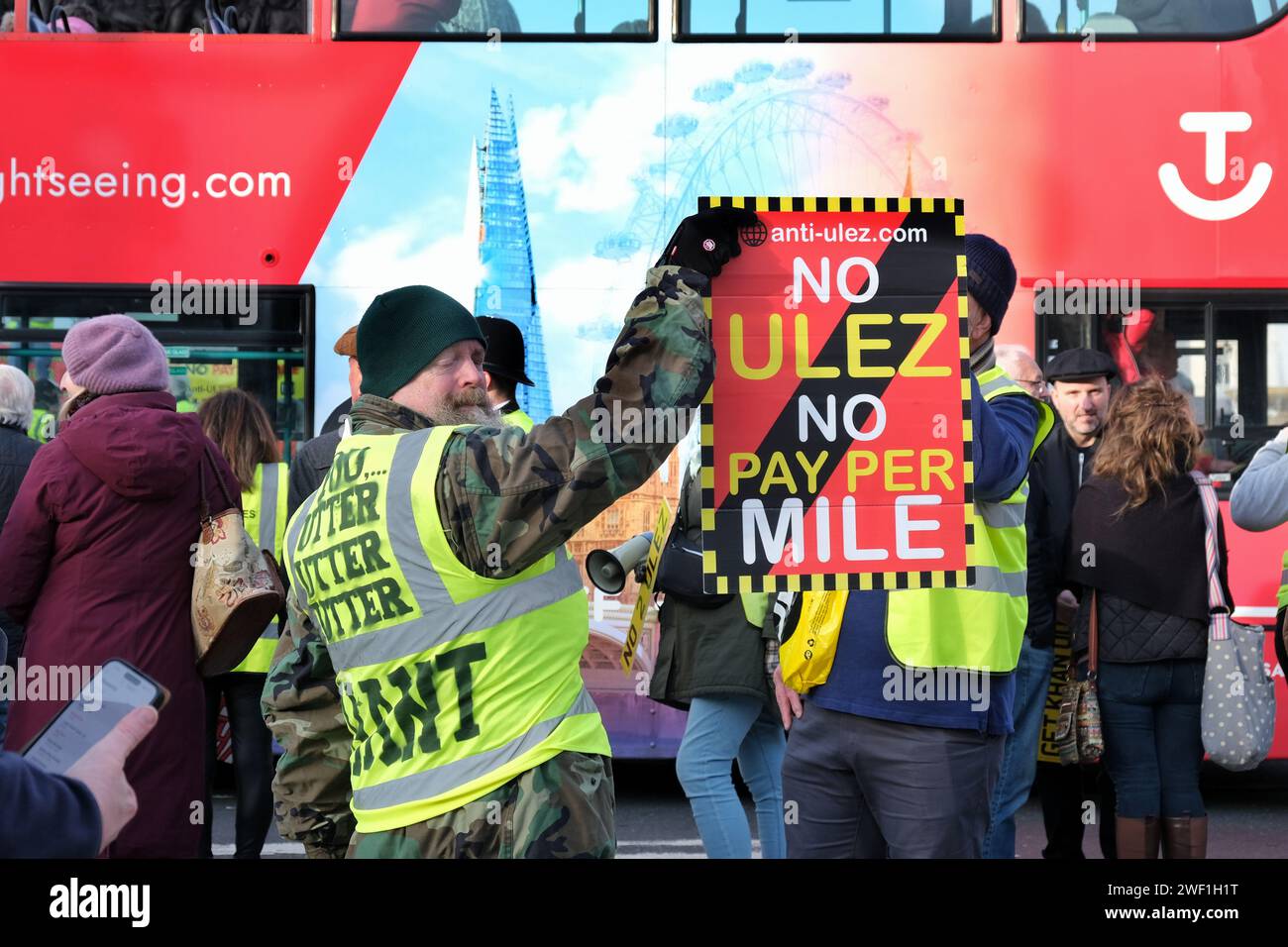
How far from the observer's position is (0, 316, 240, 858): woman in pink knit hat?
417 cm

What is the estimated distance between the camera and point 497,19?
749 cm

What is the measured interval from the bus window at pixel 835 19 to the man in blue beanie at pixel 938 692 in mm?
4095

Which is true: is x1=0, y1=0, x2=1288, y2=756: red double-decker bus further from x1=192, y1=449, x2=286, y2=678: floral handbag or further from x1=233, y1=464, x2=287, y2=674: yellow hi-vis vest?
x1=192, y1=449, x2=286, y2=678: floral handbag

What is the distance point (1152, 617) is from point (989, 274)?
1.97 meters

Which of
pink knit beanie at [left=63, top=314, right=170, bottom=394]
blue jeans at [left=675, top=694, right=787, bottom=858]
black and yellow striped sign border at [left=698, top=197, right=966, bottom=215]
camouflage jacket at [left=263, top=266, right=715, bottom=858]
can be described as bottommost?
blue jeans at [left=675, top=694, right=787, bottom=858]

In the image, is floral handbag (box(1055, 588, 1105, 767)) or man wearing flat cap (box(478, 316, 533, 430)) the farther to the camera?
floral handbag (box(1055, 588, 1105, 767))

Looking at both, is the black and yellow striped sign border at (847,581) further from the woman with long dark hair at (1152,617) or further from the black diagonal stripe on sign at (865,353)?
the woman with long dark hair at (1152,617)

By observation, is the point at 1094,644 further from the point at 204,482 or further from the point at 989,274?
the point at 204,482

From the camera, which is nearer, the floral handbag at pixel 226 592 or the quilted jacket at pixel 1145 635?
the floral handbag at pixel 226 592

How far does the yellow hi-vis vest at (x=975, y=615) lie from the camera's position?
346 cm

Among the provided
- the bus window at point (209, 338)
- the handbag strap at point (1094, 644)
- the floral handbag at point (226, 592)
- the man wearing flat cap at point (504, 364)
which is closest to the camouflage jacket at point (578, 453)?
the floral handbag at point (226, 592)

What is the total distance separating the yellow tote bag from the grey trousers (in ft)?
0.28

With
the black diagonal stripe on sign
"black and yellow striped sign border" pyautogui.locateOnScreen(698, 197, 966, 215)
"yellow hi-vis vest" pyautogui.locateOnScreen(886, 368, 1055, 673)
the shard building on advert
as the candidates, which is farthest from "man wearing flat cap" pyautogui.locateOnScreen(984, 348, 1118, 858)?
the shard building on advert
